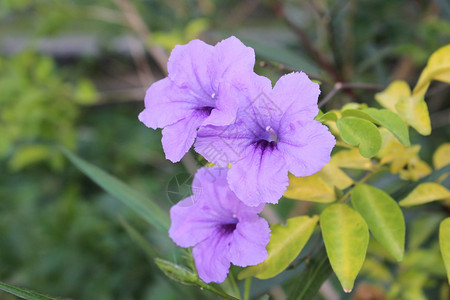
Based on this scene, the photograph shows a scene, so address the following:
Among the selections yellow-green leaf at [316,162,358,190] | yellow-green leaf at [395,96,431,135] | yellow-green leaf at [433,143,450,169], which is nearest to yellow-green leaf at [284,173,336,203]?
yellow-green leaf at [316,162,358,190]

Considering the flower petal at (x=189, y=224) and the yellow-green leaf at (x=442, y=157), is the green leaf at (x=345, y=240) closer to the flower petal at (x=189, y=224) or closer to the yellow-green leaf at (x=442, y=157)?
the flower petal at (x=189, y=224)

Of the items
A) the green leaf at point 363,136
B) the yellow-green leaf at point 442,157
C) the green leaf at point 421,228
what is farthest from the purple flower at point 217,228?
the green leaf at point 421,228

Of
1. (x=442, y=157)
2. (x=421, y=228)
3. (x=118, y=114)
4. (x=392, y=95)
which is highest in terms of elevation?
(x=392, y=95)

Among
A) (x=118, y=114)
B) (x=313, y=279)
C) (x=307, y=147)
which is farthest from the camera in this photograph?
(x=118, y=114)

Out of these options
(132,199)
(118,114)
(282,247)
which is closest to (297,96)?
(282,247)

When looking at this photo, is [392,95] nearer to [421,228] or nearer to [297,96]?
[297,96]

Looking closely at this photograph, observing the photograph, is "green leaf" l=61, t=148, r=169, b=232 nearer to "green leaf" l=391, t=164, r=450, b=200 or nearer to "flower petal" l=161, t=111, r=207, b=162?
"flower petal" l=161, t=111, r=207, b=162

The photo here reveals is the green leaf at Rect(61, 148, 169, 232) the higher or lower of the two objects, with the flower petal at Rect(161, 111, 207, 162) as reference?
lower
